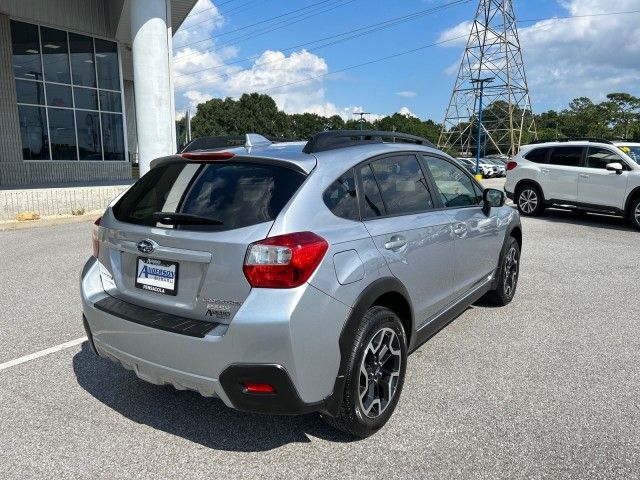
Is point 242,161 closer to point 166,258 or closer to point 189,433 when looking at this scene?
point 166,258

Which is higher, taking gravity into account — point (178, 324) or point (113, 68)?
point (113, 68)

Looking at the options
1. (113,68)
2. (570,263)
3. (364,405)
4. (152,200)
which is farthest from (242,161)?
(113,68)

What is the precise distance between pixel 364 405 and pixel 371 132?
6.11 feet

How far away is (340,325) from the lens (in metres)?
2.56

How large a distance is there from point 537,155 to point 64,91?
18.2m

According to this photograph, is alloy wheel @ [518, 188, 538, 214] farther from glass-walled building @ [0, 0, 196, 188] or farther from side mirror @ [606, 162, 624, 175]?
glass-walled building @ [0, 0, 196, 188]

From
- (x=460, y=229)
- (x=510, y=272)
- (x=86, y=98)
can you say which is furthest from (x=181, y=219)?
(x=86, y=98)

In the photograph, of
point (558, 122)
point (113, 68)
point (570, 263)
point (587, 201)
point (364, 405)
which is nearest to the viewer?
point (364, 405)

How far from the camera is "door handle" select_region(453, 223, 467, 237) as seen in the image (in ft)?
12.6

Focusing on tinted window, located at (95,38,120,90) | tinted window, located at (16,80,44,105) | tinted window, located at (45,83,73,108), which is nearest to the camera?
tinted window, located at (16,80,44,105)

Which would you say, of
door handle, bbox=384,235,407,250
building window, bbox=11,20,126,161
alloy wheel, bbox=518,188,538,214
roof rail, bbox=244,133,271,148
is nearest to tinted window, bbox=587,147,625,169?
alloy wheel, bbox=518,188,538,214

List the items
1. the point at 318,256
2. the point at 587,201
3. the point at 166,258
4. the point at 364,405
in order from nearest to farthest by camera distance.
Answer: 1. the point at 318,256
2. the point at 166,258
3. the point at 364,405
4. the point at 587,201

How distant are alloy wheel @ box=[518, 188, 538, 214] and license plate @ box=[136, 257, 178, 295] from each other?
1136 centimetres

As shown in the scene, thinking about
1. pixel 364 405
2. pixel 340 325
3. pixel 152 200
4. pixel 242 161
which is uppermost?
pixel 242 161
